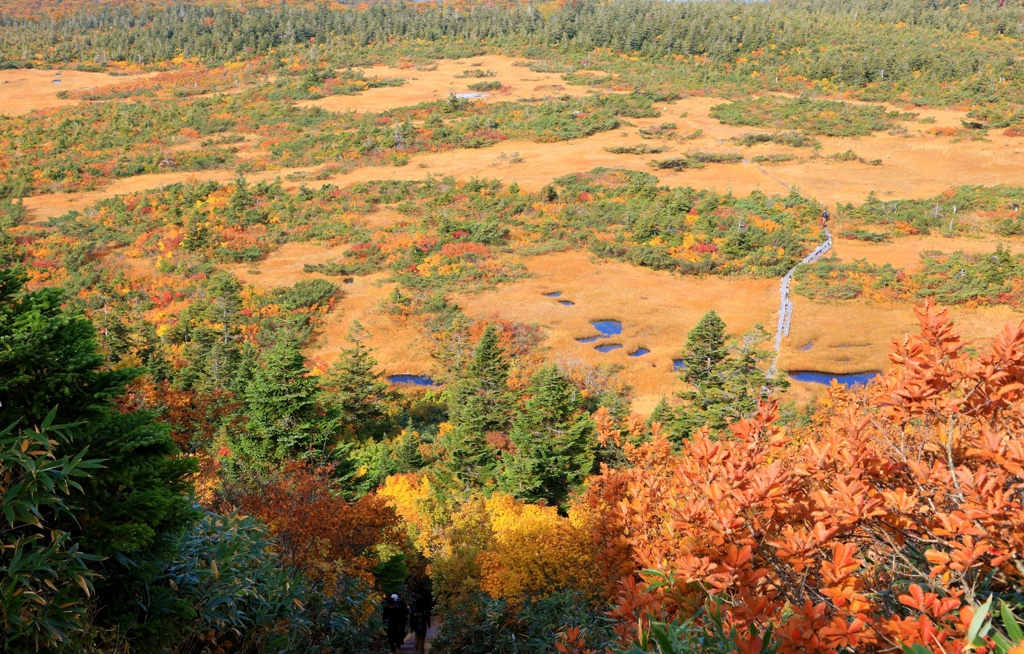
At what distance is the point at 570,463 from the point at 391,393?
13371 millimetres

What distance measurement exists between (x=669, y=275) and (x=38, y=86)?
342 feet

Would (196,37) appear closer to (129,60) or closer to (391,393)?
(129,60)

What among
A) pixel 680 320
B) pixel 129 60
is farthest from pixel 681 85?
pixel 129 60

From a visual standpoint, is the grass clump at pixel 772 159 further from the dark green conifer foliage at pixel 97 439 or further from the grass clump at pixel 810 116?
the dark green conifer foliage at pixel 97 439

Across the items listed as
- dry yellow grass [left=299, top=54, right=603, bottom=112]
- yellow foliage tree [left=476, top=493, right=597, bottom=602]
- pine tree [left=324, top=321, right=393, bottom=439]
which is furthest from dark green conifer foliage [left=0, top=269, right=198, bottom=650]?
dry yellow grass [left=299, top=54, right=603, bottom=112]

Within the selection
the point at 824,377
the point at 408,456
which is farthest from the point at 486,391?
the point at 824,377

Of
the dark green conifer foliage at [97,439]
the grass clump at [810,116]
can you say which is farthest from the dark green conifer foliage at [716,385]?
the grass clump at [810,116]

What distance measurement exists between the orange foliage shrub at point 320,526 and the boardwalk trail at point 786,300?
22193 mm

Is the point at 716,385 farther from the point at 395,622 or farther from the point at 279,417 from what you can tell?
the point at 395,622

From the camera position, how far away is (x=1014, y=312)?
3794 centimetres

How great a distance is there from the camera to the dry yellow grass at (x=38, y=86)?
91600mm

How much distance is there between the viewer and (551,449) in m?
21.6

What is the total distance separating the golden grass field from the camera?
36.6 meters

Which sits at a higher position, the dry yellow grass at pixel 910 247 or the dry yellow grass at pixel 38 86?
the dry yellow grass at pixel 38 86
